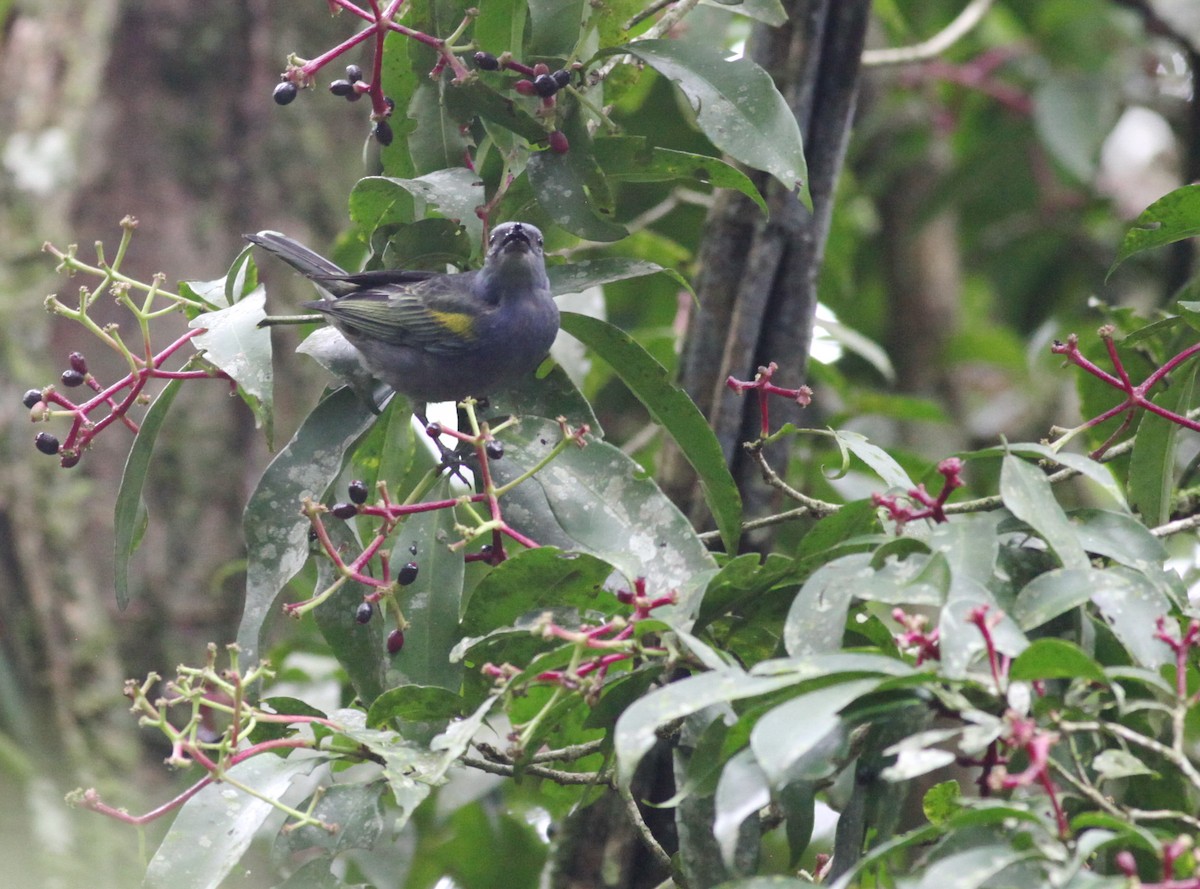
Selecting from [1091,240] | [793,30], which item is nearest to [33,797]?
[793,30]

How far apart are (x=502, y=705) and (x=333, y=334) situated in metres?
1.00

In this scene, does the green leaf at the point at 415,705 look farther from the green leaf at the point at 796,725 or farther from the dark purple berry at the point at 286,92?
the dark purple berry at the point at 286,92

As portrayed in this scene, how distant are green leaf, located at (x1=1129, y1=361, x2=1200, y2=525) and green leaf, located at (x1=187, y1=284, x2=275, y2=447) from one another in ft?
4.80

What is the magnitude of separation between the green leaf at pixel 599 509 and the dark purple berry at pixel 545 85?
0.58 m

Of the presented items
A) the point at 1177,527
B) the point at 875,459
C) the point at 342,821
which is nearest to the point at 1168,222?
the point at 1177,527

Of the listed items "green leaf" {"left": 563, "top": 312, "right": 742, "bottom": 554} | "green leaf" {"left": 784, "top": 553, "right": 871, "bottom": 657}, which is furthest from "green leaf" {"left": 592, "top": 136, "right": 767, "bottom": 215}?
"green leaf" {"left": 784, "top": 553, "right": 871, "bottom": 657}

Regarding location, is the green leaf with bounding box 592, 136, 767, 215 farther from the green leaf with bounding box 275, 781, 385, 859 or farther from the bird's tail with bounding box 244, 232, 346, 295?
the green leaf with bounding box 275, 781, 385, 859

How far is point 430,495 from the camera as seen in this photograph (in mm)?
2482

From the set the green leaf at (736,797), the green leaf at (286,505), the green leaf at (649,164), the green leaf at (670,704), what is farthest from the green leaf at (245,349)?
the green leaf at (736,797)

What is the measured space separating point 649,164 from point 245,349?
820 mm

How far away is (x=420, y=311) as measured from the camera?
9.96ft

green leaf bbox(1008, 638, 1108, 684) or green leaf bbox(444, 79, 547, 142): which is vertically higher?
green leaf bbox(444, 79, 547, 142)

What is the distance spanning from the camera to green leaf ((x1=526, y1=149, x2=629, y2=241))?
2.38m

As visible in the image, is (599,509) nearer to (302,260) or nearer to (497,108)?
(497,108)
